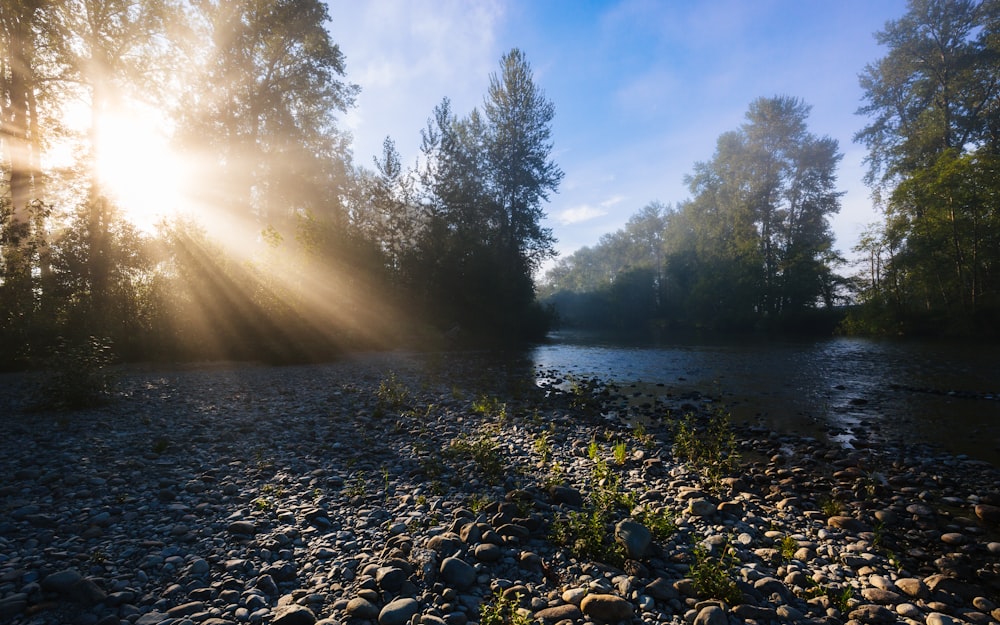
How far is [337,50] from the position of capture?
27.7 metres

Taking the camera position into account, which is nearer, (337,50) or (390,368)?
(390,368)

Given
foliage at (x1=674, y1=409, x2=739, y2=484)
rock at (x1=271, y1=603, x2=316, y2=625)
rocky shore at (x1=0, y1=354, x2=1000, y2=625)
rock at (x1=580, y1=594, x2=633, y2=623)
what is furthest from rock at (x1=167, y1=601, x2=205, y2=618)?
foliage at (x1=674, y1=409, x2=739, y2=484)

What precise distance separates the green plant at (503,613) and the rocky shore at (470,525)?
0.06 ft

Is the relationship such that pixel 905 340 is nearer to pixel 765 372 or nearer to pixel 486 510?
pixel 765 372

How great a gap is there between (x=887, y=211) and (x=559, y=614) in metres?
39.0

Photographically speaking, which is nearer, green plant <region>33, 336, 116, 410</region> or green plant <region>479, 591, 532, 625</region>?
green plant <region>479, 591, 532, 625</region>

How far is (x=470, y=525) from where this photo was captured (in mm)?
4188

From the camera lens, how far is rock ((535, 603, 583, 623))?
3027 millimetres

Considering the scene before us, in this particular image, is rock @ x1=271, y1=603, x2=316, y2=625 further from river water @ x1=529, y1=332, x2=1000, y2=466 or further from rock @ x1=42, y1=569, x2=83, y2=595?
river water @ x1=529, y1=332, x2=1000, y2=466

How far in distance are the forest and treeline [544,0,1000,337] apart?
0.15m

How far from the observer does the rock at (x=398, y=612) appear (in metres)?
2.96

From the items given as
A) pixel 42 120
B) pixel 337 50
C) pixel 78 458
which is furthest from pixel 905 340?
pixel 42 120

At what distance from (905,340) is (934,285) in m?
4.15

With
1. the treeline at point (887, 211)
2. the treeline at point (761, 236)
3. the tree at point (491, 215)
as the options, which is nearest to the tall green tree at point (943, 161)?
the treeline at point (887, 211)
